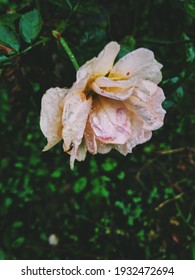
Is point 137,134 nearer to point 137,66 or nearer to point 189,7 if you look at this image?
point 137,66

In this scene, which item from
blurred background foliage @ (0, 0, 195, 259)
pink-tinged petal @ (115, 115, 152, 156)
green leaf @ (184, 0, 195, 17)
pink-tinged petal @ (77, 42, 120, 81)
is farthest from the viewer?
blurred background foliage @ (0, 0, 195, 259)

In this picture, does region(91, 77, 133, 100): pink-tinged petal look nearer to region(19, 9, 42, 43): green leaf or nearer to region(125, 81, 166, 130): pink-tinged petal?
region(125, 81, 166, 130): pink-tinged petal

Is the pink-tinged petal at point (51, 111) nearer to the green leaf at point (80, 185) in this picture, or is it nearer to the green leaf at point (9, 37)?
the green leaf at point (9, 37)

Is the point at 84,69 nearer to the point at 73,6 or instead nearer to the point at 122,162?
the point at 73,6

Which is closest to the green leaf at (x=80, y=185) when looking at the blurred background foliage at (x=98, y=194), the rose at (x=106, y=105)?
the blurred background foliage at (x=98, y=194)

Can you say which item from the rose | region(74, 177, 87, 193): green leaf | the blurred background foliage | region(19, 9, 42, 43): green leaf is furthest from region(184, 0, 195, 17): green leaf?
region(74, 177, 87, 193): green leaf

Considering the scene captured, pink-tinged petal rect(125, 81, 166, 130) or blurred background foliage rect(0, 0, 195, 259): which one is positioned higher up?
pink-tinged petal rect(125, 81, 166, 130)

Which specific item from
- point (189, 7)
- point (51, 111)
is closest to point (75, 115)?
point (51, 111)
